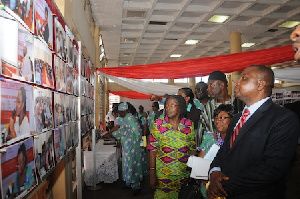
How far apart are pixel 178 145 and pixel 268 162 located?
1.04 meters

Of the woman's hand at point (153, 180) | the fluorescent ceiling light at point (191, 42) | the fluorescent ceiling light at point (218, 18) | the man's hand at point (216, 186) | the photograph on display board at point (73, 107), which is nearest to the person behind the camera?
the man's hand at point (216, 186)

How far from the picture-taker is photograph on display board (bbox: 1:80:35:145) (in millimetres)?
864

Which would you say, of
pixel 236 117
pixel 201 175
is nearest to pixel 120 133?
pixel 201 175

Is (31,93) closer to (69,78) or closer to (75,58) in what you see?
(69,78)

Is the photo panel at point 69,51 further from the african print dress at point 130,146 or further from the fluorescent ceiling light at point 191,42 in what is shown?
the fluorescent ceiling light at point 191,42

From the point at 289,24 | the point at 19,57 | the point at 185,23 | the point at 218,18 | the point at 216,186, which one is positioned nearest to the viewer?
the point at 19,57

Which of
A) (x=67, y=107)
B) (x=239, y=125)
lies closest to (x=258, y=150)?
(x=239, y=125)

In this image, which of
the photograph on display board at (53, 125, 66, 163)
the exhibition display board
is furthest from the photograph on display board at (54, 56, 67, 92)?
the photograph on display board at (53, 125, 66, 163)

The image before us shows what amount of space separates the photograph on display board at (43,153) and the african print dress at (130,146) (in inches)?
99.5

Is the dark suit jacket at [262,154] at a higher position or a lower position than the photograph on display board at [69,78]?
lower

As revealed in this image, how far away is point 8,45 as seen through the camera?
2.88 feet

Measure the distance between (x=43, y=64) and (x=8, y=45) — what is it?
41cm

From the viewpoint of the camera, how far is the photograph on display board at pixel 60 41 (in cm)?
156

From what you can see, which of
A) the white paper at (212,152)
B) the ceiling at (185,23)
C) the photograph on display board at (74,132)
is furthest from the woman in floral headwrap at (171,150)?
the ceiling at (185,23)
